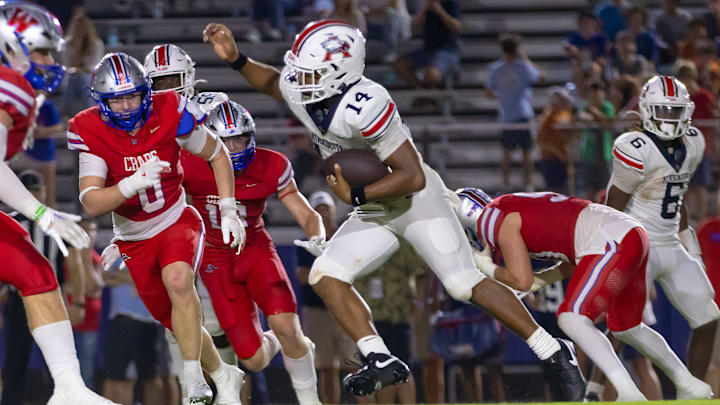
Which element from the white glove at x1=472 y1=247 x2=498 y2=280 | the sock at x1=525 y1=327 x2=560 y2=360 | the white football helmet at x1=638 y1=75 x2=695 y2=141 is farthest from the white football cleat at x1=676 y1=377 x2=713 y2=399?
the white football helmet at x1=638 y1=75 x2=695 y2=141

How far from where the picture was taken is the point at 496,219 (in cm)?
645

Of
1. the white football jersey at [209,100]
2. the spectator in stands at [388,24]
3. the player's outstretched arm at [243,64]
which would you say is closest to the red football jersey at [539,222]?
Result: the player's outstretched arm at [243,64]

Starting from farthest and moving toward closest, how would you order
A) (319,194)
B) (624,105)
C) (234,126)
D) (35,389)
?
(624,105) < (35,389) < (319,194) < (234,126)

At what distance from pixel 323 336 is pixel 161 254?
3.20 meters

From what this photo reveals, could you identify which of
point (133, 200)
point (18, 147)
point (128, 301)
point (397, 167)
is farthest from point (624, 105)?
point (18, 147)

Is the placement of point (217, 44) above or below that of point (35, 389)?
above

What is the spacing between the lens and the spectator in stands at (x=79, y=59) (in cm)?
1048

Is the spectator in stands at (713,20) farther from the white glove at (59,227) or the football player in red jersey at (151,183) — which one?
the white glove at (59,227)

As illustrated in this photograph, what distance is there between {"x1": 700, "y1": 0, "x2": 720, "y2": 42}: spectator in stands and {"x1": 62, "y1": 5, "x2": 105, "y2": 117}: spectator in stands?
6.29 meters

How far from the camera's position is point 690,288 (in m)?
7.23

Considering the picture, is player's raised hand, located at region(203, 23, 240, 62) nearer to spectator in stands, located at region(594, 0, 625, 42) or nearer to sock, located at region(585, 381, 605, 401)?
sock, located at region(585, 381, 605, 401)

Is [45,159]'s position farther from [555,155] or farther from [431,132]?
[555,155]

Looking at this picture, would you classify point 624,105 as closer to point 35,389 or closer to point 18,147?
point 35,389

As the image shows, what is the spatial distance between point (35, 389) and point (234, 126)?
4035mm
